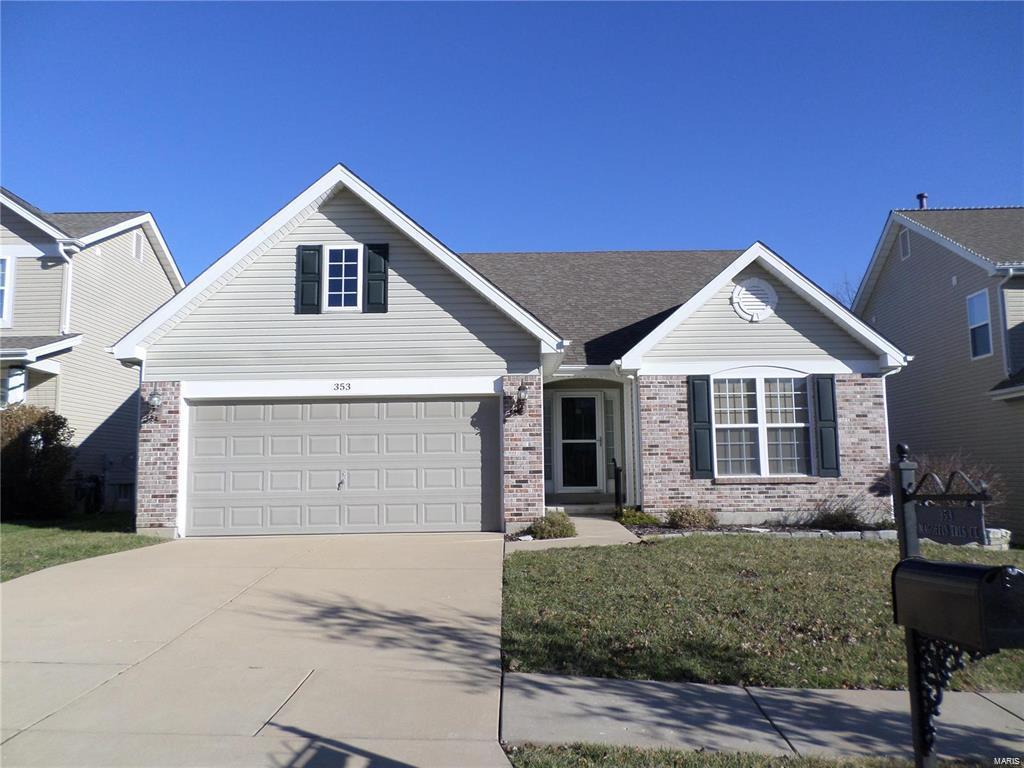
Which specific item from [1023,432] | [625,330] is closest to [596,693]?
[625,330]

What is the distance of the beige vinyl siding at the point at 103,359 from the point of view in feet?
56.7

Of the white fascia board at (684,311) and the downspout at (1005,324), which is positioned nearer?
the white fascia board at (684,311)

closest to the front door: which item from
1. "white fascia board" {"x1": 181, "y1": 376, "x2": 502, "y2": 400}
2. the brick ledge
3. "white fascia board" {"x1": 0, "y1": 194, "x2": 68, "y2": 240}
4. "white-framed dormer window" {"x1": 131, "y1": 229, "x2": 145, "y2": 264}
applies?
the brick ledge

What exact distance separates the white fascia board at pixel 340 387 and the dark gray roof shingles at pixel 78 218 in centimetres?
775

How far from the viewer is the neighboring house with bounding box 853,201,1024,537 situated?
1534 centimetres

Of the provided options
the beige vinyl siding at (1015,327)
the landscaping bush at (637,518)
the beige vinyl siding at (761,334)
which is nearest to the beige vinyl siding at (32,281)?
the landscaping bush at (637,518)

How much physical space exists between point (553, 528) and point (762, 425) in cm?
466

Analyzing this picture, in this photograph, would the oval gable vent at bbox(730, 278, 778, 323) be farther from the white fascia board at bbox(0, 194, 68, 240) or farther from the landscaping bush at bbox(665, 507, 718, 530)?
the white fascia board at bbox(0, 194, 68, 240)

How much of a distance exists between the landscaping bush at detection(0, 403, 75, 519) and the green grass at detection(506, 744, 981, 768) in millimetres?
14028

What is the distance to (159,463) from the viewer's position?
12.1 m

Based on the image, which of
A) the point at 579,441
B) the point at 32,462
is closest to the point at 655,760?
the point at 579,441

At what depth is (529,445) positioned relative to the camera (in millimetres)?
12117

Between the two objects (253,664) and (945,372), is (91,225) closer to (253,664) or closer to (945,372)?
(253,664)

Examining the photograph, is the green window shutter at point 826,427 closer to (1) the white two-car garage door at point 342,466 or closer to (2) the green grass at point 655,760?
(1) the white two-car garage door at point 342,466
